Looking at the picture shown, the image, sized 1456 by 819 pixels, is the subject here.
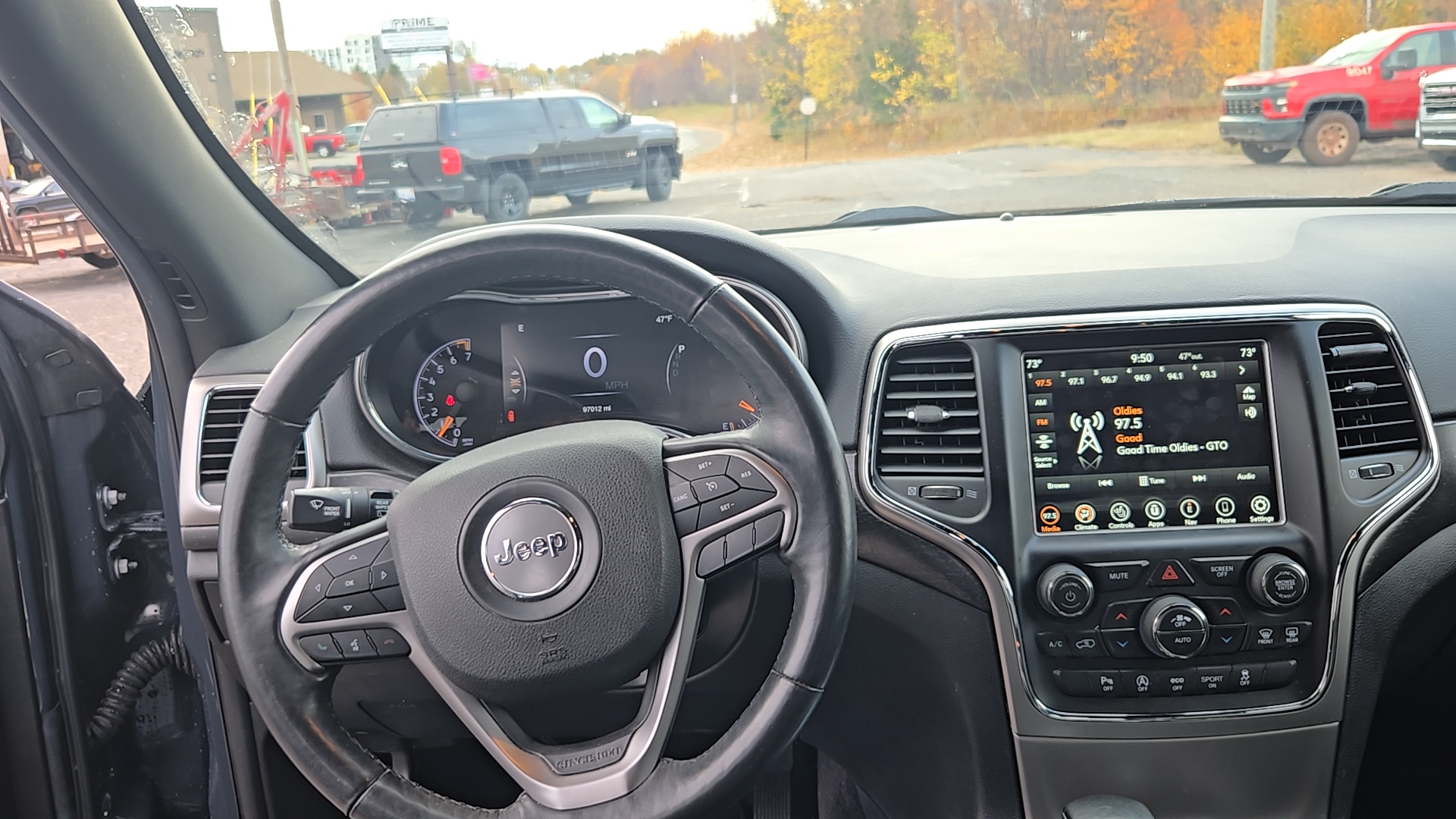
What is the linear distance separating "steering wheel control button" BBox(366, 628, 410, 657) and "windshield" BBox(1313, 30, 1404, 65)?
234 centimetres

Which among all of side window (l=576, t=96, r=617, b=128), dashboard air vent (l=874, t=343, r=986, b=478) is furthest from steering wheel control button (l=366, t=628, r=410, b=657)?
side window (l=576, t=96, r=617, b=128)

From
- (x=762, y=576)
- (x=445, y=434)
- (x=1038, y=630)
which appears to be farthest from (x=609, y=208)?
(x=1038, y=630)

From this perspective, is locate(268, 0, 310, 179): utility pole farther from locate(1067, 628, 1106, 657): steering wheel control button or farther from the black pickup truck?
locate(1067, 628, 1106, 657): steering wheel control button

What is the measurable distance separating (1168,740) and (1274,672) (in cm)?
24

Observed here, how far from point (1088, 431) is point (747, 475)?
86cm

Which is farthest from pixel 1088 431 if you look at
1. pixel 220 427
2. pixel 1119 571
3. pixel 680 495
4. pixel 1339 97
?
pixel 220 427

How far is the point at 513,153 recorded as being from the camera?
2.40 metres

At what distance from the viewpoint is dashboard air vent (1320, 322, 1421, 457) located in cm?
201

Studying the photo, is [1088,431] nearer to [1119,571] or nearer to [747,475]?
[1119,571]

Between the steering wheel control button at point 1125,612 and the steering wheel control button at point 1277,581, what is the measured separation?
8.1 inches

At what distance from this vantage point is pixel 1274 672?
2068mm

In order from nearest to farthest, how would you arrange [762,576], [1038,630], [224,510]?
[224,510]
[762,576]
[1038,630]

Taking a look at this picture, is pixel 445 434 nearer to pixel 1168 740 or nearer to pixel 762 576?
pixel 762 576

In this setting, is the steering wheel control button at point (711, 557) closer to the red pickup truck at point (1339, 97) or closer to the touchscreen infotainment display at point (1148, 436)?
the touchscreen infotainment display at point (1148, 436)
